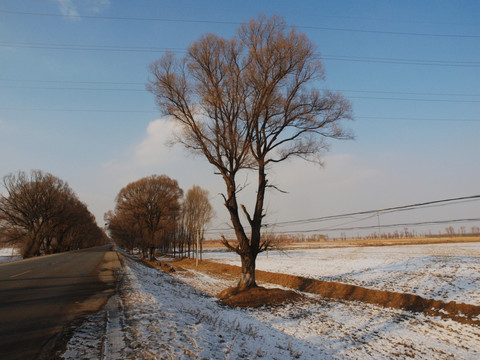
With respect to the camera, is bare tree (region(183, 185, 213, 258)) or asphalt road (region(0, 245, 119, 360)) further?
bare tree (region(183, 185, 213, 258))

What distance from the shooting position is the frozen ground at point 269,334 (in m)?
5.27

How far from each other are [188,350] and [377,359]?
15.9 ft

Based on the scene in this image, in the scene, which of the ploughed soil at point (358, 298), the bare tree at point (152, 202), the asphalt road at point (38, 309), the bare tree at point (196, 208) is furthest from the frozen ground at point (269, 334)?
the bare tree at point (196, 208)

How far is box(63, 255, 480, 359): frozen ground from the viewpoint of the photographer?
5266mm

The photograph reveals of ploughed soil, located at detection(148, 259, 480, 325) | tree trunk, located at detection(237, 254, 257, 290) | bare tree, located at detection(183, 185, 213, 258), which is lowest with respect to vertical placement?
ploughed soil, located at detection(148, 259, 480, 325)

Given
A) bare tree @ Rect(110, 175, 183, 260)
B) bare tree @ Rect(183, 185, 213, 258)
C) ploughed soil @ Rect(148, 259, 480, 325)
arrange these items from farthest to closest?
bare tree @ Rect(183, 185, 213, 258) < bare tree @ Rect(110, 175, 183, 260) < ploughed soil @ Rect(148, 259, 480, 325)

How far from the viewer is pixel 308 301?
13383mm

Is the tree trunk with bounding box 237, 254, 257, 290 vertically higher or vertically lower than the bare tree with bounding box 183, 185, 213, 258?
lower

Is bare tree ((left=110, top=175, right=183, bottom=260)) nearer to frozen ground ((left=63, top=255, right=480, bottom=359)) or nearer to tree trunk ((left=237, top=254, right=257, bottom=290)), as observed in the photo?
tree trunk ((left=237, top=254, right=257, bottom=290))

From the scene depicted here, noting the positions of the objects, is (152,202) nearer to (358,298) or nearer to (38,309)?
(358,298)

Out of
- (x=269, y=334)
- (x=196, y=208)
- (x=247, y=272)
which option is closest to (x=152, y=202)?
(x=196, y=208)

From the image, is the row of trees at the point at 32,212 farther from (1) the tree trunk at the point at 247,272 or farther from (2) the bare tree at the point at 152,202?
(1) the tree trunk at the point at 247,272

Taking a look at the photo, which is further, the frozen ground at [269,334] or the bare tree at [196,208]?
the bare tree at [196,208]

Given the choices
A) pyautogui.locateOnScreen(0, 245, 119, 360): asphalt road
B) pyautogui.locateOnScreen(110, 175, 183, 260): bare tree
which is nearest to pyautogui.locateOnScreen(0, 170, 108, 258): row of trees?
pyautogui.locateOnScreen(110, 175, 183, 260): bare tree
